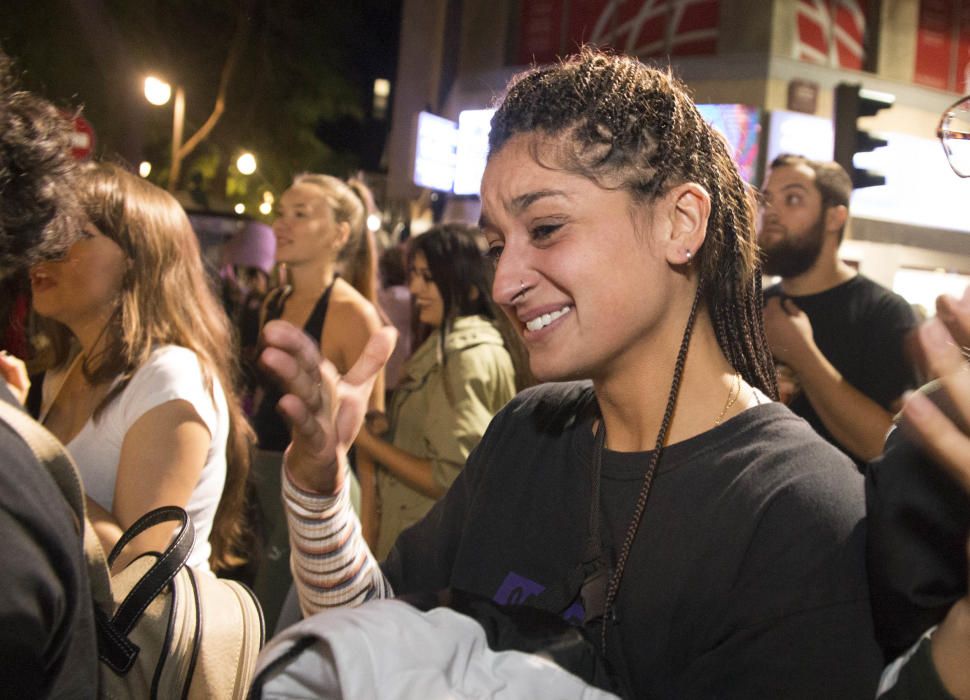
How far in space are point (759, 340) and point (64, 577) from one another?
48.3 inches

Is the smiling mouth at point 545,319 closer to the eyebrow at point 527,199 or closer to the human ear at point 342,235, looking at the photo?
the eyebrow at point 527,199

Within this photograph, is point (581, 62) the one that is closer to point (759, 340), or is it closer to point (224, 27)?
point (759, 340)

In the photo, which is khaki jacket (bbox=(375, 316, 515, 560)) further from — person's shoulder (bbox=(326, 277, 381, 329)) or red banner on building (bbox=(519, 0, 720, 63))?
red banner on building (bbox=(519, 0, 720, 63))

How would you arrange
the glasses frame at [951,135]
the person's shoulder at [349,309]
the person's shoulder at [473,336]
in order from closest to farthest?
1. the glasses frame at [951,135]
2. the person's shoulder at [473,336]
3. the person's shoulder at [349,309]

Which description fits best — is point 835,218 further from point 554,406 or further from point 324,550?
point 324,550

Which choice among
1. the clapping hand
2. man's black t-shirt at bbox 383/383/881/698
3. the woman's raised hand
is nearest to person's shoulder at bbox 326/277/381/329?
the woman's raised hand

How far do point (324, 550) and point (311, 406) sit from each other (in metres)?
0.27

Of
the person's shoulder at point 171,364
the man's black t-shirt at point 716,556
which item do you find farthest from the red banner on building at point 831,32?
the man's black t-shirt at point 716,556

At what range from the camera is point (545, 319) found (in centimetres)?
166

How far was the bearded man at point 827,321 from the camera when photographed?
3219 mm

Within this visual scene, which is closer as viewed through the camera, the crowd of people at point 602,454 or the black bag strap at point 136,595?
the crowd of people at point 602,454

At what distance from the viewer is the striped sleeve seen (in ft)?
5.63

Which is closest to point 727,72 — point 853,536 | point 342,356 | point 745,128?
point 745,128

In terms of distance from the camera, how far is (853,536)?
1348 millimetres
